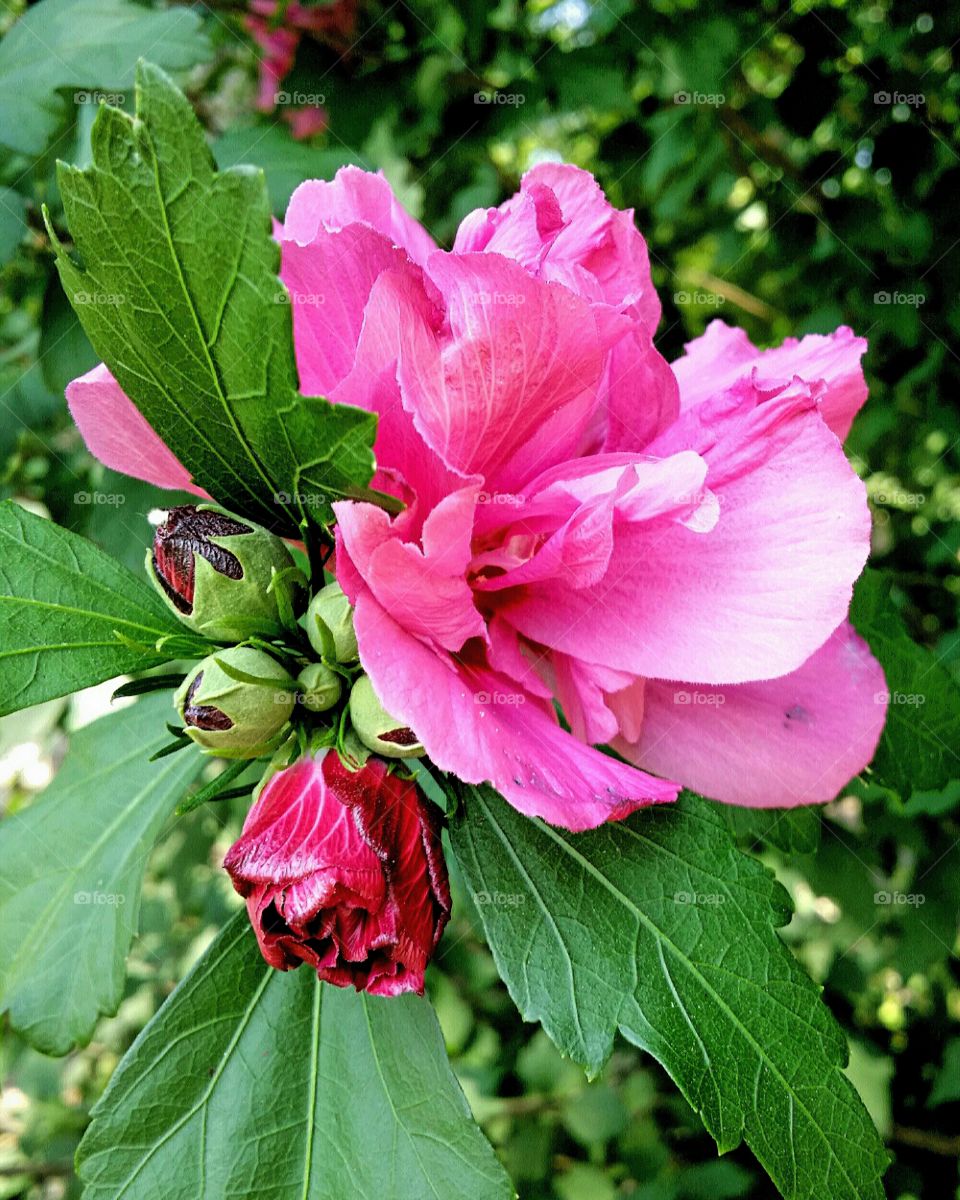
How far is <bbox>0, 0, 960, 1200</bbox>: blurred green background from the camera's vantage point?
1.64m

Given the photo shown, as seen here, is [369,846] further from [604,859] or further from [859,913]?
[859,913]

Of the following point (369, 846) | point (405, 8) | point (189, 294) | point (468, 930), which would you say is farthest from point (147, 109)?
point (468, 930)

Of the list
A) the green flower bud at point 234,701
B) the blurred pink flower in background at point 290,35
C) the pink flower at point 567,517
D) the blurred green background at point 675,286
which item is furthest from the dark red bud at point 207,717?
the blurred pink flower in background at point 290,35

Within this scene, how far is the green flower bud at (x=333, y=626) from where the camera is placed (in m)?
0.64

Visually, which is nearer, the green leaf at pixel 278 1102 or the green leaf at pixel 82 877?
the green leaf at pixel 278 1102

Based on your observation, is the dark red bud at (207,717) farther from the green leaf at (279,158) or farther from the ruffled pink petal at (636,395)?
the green leaf at (279,158)

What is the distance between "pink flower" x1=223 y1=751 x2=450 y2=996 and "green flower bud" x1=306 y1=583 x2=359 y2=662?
0.22 feet

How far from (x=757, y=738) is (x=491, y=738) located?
257mm

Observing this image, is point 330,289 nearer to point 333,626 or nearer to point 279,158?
point 333,626

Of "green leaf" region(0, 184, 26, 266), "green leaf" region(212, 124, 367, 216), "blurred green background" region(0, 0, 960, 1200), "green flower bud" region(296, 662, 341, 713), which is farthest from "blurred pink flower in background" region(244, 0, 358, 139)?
"green flower bud" region(296, 662, 341, 713)

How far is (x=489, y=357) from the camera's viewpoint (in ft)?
1.91

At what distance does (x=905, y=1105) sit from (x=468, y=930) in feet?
2.91

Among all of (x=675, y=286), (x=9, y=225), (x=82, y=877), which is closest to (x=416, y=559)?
(x=82, y=877)

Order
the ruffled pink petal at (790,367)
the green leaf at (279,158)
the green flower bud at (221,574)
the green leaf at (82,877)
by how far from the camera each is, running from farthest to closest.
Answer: the green leaf at (279,158) → the green leaf at (82,877) → the ruffled pink petal at (790,367) → the green flower bud at (221,574)
